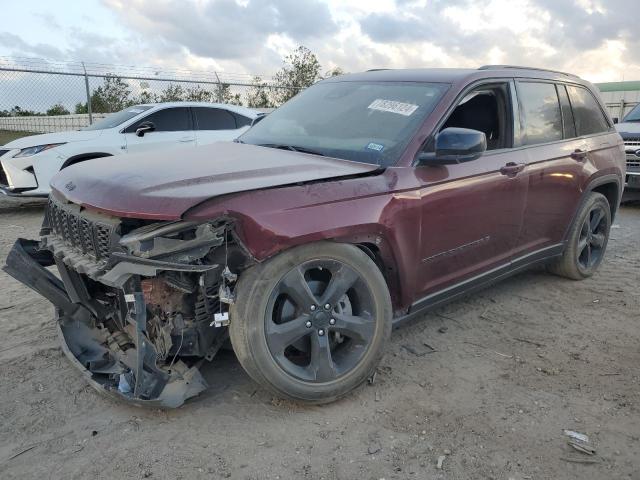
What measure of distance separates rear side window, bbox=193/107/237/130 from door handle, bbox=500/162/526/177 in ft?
21.1

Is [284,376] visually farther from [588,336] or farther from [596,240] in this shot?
[596,240]

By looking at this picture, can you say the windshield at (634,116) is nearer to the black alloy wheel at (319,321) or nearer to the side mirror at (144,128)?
the side mirror at (144,128)

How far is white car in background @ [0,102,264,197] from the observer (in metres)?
7.79

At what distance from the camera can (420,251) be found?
10.9ft

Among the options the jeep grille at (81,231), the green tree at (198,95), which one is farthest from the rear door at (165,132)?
Result: the green tree at (198,95)

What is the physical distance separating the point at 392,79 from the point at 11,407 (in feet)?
10.00

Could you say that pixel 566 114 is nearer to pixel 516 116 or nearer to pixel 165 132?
pixel 516 116

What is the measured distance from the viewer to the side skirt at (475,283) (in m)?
3.46

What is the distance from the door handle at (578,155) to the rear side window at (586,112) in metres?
0.22

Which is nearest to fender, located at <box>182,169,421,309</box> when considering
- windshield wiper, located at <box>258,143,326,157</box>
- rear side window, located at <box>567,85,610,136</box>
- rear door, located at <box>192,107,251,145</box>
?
windshield wiper, located at <box>258,143,326,157</box>

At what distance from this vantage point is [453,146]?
10.5 feet

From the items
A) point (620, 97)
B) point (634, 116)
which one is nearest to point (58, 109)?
point (634, 116)

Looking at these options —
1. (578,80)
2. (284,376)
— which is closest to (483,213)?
(284,376)

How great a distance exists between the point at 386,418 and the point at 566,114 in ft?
10.2
